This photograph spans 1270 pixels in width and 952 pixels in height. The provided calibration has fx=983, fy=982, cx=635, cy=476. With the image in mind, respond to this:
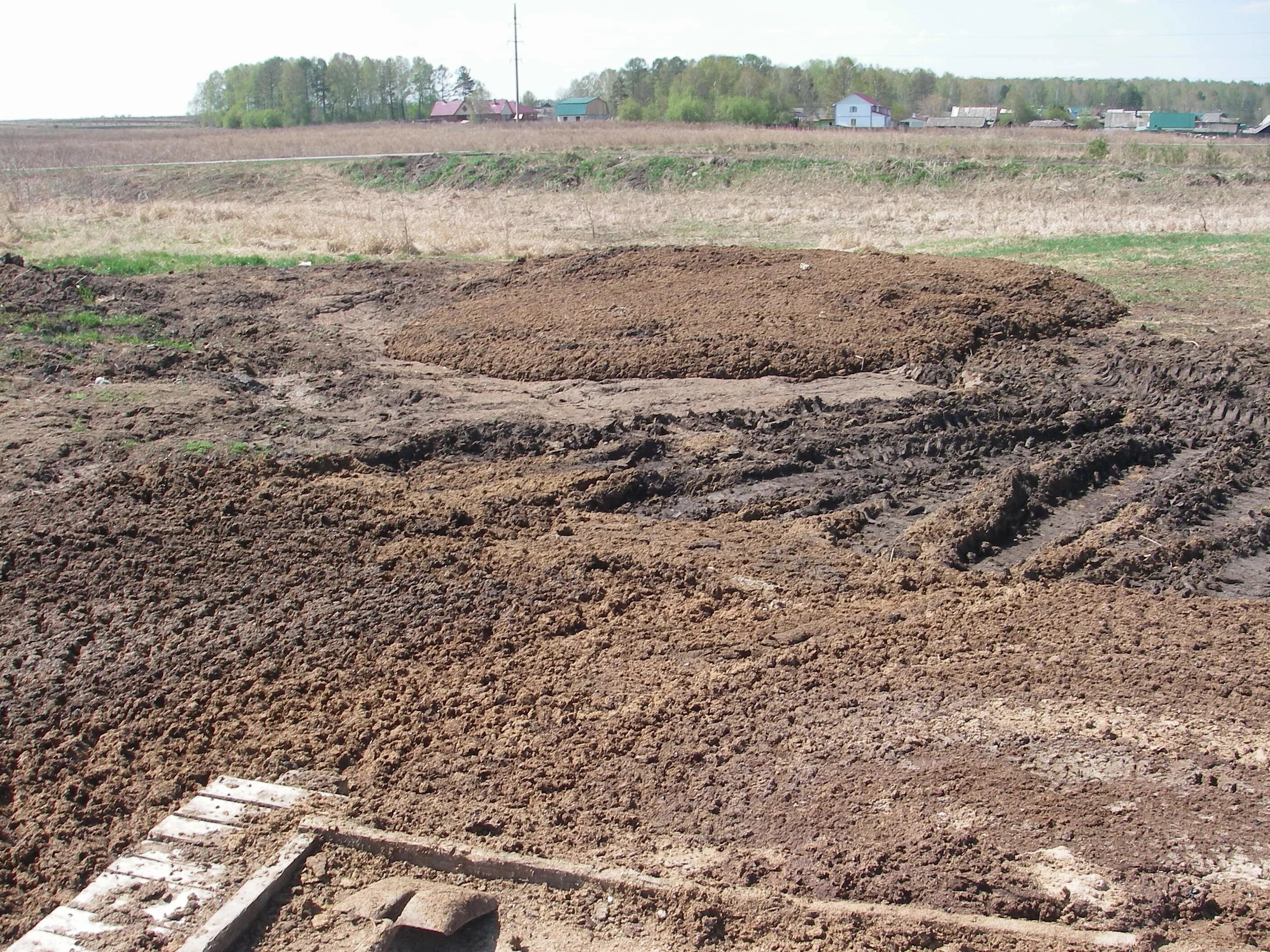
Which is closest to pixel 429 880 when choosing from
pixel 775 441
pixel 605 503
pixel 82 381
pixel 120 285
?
pixel 605 503

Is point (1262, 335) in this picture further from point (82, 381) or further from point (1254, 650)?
point (82, 381)

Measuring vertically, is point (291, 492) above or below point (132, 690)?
above

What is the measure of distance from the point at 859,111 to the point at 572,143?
47.6m

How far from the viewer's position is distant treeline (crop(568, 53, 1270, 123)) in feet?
239

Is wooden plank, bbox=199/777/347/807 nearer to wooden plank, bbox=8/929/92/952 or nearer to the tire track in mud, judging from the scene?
wooden plank, bbox=8/929/92/952

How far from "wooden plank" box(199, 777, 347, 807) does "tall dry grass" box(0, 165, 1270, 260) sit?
1556 centimetres

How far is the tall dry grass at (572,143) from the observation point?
35.4 metres

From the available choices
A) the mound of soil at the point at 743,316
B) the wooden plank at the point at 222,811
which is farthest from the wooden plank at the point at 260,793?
the mound of soil at the point at 743,316

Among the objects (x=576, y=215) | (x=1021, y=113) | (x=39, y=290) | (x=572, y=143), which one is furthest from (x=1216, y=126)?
(x=39, y=290)

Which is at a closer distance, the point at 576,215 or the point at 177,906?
the point at 177,906

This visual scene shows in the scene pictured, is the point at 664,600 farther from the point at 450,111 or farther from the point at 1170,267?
the point at 450,111

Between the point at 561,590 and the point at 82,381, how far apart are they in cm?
763

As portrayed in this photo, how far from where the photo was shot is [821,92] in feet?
311

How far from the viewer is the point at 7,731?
202 inches
